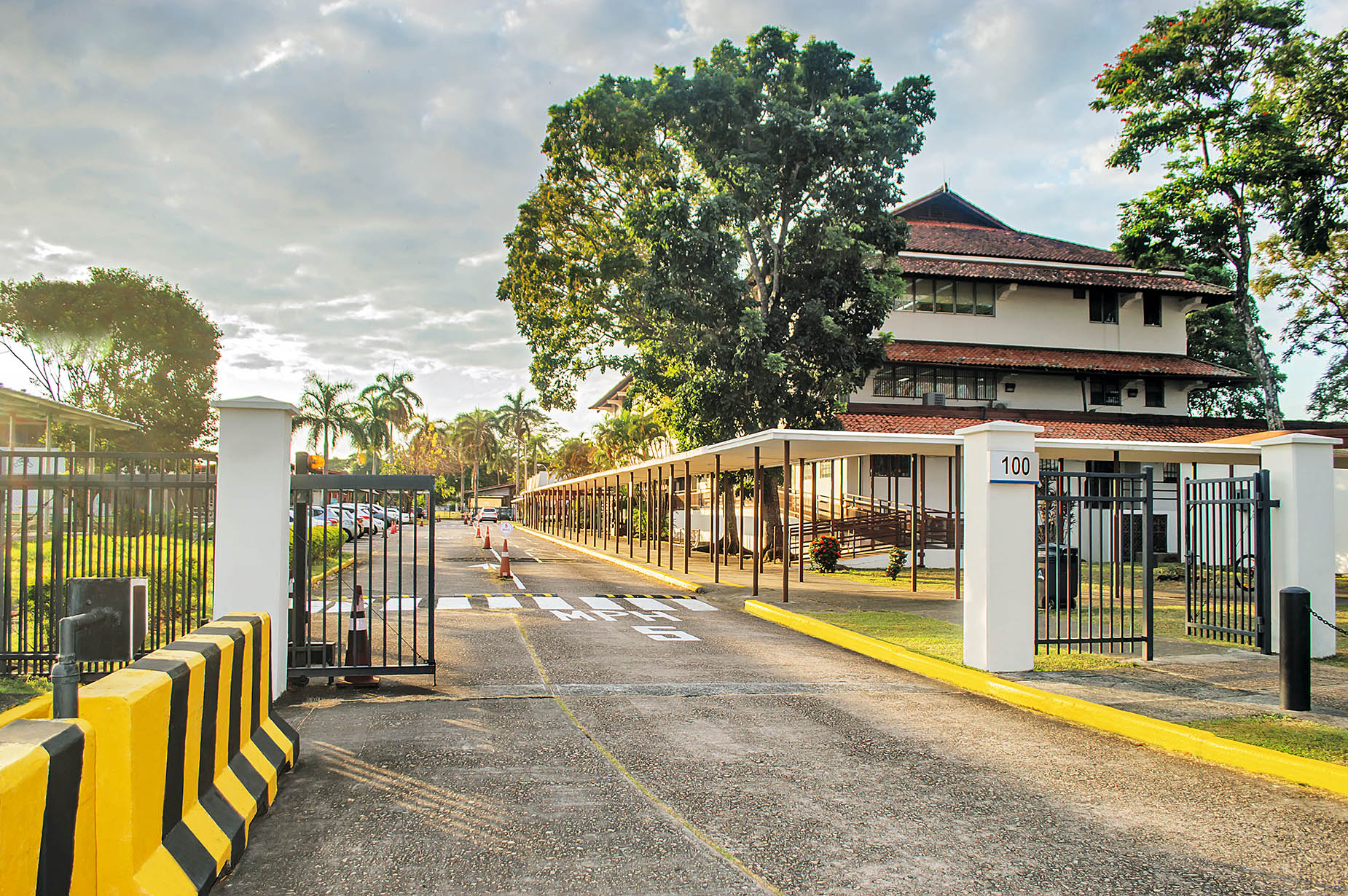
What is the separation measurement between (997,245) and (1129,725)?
1320 inches

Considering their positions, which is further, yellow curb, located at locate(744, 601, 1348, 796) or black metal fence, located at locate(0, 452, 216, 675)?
black metal fence, located at locate(0, 452, 216, 675)

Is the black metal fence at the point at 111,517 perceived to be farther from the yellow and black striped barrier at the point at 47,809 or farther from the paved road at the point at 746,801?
the yellow and black striped barrier at the point at 47,809

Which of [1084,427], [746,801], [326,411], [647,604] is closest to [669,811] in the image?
[746,801]

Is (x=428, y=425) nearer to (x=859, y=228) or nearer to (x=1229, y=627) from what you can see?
(x=859, y=228)

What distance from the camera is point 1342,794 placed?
18.7 ft

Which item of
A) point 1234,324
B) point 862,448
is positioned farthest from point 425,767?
point 1234,324

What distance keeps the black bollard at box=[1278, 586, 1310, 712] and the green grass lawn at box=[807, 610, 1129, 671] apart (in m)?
2.25

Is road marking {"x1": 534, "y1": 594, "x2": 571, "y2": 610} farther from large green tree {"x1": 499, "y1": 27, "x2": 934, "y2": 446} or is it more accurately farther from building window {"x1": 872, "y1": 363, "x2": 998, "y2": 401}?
building window {"x1": 872, "y1": 363, "x2": 998, "y2": 401}

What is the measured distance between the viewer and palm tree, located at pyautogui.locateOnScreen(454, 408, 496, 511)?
10869 centimetres

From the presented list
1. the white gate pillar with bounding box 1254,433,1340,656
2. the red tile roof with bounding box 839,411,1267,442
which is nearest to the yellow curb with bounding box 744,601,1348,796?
the white gate pillar with bounding box 1254,433,1340,656

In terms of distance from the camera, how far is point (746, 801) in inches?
210

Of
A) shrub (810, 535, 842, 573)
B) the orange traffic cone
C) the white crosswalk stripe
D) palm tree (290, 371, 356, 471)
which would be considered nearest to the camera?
the orange traffic cone

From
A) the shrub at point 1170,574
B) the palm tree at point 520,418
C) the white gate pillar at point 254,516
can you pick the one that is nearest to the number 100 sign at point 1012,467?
the white gate pillar at point 254,516

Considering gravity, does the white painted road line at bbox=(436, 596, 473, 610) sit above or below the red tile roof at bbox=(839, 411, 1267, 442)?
below
